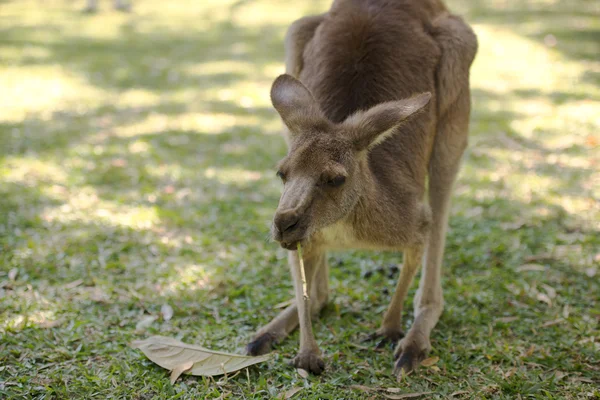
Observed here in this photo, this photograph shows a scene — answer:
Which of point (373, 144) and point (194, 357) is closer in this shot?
point (373, 144)

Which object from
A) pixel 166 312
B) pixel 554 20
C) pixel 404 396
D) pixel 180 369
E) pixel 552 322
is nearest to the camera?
pixel 404 396

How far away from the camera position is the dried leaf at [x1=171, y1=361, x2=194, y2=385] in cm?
271

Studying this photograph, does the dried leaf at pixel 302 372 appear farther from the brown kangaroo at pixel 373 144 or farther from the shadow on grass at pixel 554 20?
the shadow on grass at pixel 554 20

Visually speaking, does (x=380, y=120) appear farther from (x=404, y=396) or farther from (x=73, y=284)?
(x=73, y=284)

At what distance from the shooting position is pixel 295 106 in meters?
2.77

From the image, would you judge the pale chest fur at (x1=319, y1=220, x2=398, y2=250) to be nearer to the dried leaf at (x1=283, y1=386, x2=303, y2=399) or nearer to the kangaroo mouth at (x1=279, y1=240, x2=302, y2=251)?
the kangaroo mouth at (x1=279, y1=240, x2=302, y2=251)

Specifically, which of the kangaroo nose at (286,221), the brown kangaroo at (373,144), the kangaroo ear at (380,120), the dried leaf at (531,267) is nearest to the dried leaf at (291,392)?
the brown kangaroo at (373,144)

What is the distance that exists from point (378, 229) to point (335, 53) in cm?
101

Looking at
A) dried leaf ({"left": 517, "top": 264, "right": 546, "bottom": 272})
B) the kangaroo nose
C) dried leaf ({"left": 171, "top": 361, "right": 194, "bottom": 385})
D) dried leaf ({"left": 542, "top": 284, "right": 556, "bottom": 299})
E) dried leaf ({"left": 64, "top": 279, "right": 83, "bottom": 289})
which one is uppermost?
the kangaroo nose

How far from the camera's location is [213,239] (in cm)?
417

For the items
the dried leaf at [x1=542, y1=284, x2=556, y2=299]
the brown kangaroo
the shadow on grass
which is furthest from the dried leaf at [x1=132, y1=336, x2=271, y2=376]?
the shadow on grass

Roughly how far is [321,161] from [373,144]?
28 cm

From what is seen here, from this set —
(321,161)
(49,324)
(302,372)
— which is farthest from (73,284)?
(321,161)

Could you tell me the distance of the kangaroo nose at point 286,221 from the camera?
7.77 feet
